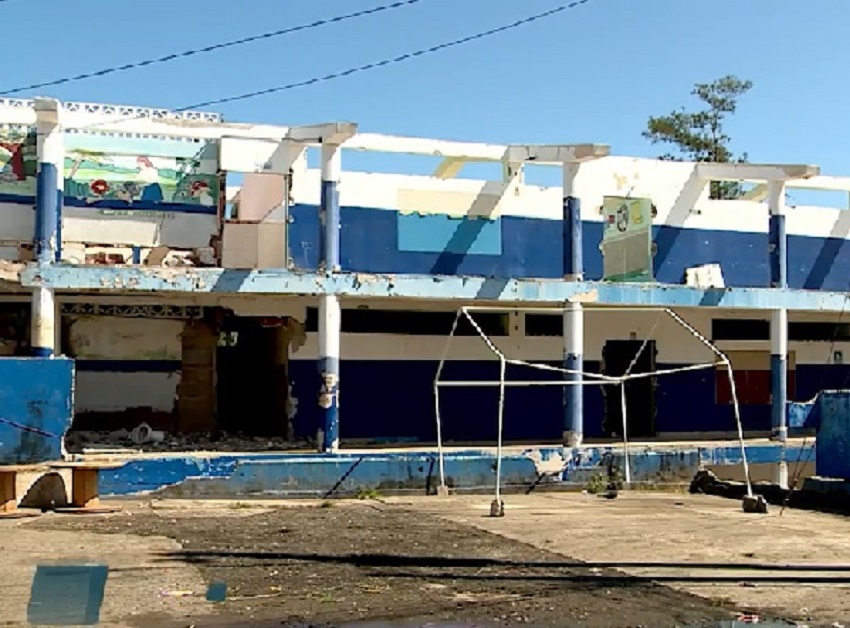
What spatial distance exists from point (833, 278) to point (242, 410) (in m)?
14.1

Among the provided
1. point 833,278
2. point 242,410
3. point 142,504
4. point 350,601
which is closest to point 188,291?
point 142,504

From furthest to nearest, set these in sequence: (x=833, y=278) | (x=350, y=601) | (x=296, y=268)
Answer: (x=833, y=278) → (x=296, y=268) → (x=350, y=601)

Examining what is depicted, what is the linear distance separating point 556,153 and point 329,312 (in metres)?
5.43

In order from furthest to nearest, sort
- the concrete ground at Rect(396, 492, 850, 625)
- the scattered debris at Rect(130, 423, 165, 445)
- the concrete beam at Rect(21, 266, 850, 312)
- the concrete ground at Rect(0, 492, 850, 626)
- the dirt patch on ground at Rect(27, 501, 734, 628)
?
the scattered debris at Rect(130, 423, 165, 445) < the concrete beam at Rect(21, 266, 850, 312) < the concrete ground at Rect(396, 492, 850, 625) < the concrete ground at Rect(0, 492, 850, 626) < the dirt patch on ground at Rect(27, 501, 734, 628)

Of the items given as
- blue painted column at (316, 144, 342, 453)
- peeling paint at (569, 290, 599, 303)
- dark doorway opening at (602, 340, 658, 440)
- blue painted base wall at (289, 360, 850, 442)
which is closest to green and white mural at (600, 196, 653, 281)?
peeling paint at (569, 290, 599, 303)

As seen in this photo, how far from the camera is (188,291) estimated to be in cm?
1859

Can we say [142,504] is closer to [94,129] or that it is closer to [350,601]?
[94,129]

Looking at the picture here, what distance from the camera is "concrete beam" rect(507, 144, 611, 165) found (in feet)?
66.9

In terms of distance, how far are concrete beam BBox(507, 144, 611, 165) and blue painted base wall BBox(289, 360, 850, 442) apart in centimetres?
446

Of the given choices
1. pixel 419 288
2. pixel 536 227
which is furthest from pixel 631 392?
pixel 419 288

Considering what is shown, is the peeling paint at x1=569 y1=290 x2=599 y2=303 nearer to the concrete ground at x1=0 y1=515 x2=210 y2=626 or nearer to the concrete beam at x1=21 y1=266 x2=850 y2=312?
the concrete beam at x1=21 y1=266 x2=850 y2=312

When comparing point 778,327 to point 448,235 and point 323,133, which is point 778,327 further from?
point 323,133

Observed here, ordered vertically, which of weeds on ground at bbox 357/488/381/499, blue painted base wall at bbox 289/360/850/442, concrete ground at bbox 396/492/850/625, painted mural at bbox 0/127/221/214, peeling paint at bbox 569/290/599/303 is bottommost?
weeds on ground at bbox 357/488/381/499

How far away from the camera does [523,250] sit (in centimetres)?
2297
